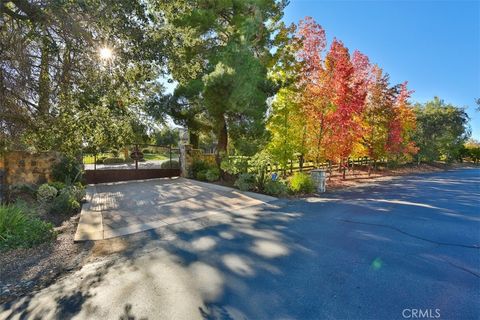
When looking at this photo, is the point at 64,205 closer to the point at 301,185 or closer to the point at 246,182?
the point at 246,182

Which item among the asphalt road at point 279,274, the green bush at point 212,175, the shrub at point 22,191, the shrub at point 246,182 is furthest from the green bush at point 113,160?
the asphalt road at point 279,274

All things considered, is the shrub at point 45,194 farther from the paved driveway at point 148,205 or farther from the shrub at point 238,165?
the shrub at point 238,165

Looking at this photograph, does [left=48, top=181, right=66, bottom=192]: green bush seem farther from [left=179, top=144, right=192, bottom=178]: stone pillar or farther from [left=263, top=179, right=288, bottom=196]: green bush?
[left=263, top=179, right=288, bottom=196]: green bush

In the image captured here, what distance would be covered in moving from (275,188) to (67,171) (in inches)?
271

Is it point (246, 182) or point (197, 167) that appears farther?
point (197, 167)

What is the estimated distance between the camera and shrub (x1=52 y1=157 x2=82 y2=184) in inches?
332

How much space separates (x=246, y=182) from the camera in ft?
31.5

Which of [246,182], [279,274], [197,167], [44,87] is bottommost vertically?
[279,274]

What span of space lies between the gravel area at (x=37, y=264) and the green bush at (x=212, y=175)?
6.79 meters

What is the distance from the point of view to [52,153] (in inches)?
333

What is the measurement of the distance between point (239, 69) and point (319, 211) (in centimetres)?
544

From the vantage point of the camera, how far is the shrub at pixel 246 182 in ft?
31.2

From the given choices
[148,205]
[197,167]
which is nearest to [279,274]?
[148,205]

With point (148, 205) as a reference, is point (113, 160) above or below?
above
